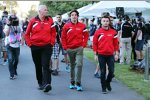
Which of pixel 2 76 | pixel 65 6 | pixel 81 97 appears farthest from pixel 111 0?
pixel 65 6

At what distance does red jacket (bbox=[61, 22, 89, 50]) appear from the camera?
1023 cm

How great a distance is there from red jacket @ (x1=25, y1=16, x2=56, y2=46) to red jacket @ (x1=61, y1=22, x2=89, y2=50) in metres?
0.65

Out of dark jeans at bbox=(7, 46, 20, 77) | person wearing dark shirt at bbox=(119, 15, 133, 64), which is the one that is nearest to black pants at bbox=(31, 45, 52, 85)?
dark jeans at bbox=(7, 46, 20, 77)

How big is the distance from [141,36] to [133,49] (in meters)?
1.30

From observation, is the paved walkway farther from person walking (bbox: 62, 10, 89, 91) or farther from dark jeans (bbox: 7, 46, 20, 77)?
person walking (bbox: 62, 10, 89, 91)

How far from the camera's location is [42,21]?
31.6ft

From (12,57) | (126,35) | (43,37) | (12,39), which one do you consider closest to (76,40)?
(43,37)

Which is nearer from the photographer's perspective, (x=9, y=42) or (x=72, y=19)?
(x=72, y=19)

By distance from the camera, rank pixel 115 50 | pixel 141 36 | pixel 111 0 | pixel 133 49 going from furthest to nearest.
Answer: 1. pixel 111 0
2. pixel 133 49
3. pixel 141 36
4. pixel 115 50

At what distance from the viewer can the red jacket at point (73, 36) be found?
10.2 meters

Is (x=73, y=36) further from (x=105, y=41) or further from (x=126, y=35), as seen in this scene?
(x=126, y=35)

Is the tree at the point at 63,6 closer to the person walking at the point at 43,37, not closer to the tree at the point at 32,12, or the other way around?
the person walking at the point at 43,37

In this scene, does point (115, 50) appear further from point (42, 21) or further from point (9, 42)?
point (9, 42)

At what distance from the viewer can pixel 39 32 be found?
31.4 feet
